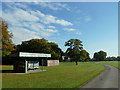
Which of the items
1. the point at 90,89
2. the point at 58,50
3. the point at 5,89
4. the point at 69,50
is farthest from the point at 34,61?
the point at 58,50

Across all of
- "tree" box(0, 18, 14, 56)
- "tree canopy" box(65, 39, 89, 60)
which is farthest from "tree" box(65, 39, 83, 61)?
"tree" box(0, 18, 14, 56)

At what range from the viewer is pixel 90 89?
34.5ft

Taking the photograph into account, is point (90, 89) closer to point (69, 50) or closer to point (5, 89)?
point (5, 89)

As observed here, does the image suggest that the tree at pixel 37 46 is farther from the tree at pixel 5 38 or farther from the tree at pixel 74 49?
the tree at pixel 5 38

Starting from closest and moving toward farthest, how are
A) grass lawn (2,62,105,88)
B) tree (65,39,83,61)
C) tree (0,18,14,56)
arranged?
1. grass lawn (2,62,105,88)
2. tree (0,18,14,56)
3. tree (65,39,83,61)

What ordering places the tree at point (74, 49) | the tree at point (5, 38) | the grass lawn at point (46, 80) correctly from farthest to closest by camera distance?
the tree at point (74, 49)
the tree at point (5, 38)
the grass lawn at point (46, 80)

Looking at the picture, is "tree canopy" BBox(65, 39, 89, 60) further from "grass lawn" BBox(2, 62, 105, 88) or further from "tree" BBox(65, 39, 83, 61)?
"grass lawn" BBox(2, 62, 105, 88)

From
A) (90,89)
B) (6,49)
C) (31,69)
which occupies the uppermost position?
(6,49)

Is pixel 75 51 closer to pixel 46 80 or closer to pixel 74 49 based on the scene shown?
pixel 74 49

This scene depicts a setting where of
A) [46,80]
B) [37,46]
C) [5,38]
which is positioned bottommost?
[46,80]

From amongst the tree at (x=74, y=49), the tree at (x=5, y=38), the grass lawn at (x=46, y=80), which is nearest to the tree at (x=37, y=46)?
the tree at (x=74, y=49)

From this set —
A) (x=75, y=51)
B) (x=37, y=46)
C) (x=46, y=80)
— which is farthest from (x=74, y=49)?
(x=46, y=80)

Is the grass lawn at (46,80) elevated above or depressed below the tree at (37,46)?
below

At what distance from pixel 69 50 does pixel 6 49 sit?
3157 centimetres
